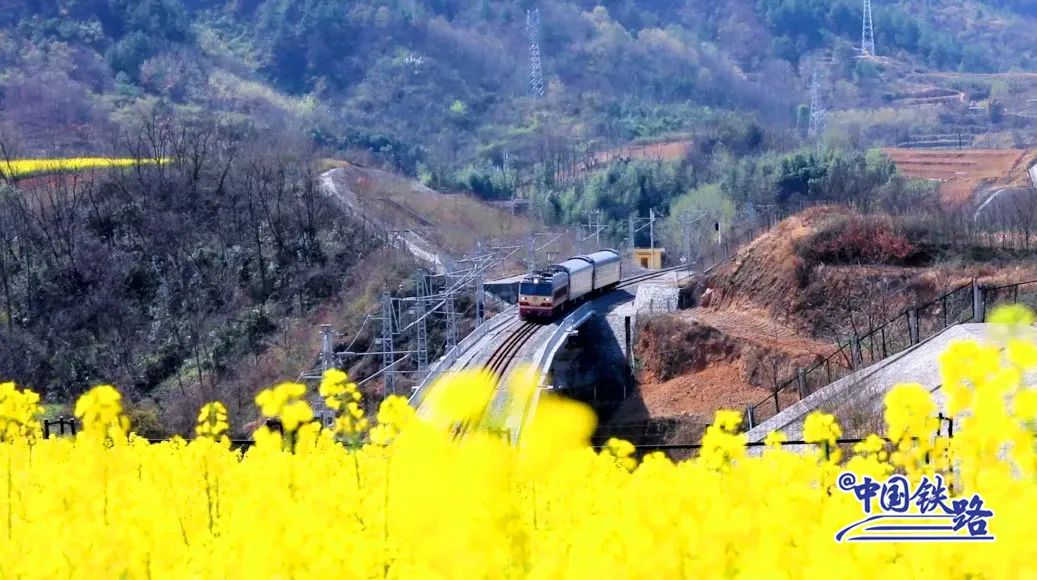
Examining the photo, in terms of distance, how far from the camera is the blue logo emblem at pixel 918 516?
208 inches

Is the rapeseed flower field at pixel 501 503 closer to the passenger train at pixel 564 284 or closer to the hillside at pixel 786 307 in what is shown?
the hillside at pixel 786 307

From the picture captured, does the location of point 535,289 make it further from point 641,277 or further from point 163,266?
point 163,266

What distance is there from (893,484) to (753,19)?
16418 centimetres

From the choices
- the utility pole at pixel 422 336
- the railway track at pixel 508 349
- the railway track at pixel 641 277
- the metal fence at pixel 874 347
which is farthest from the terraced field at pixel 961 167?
the utility pole at pixel 422 336

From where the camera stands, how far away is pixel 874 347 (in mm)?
28047

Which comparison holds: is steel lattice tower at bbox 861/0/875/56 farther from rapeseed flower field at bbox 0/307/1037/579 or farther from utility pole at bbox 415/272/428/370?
rapeseed flower field at bbox 0/307/1037/579

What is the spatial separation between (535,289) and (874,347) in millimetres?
10341

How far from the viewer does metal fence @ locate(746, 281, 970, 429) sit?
997 inches

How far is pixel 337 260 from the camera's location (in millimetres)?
50281

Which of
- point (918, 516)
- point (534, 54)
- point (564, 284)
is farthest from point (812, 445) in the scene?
point (534, 54)

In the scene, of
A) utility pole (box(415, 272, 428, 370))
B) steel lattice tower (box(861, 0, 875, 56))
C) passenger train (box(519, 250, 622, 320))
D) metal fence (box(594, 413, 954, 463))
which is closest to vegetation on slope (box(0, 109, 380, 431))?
utility pole (box(415, 272, 428, 370))

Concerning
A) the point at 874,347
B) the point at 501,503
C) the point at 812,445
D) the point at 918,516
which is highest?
the point at 501,503

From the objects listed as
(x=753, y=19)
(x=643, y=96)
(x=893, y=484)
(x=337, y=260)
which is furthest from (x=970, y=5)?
(x=893, y=484)

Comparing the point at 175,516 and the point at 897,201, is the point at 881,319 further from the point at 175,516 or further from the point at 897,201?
the point at 175,516
